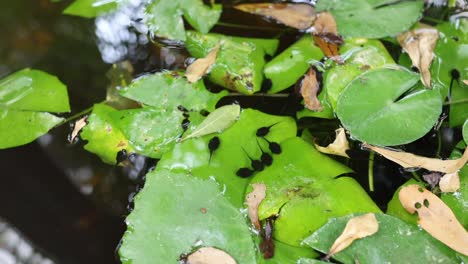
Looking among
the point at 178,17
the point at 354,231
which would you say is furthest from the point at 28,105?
the point at 354,231

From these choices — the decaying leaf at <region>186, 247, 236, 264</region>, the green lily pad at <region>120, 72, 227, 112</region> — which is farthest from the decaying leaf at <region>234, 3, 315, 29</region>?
the decaying leaf at <region>186, 247, 236, 264</region>

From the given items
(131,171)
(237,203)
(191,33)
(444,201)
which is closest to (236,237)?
(237,203)

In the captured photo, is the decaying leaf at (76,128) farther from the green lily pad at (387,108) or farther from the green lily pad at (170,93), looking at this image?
the green lily pad at (387,108)

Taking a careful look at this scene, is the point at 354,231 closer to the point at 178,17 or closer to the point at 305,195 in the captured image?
the point at 305,195

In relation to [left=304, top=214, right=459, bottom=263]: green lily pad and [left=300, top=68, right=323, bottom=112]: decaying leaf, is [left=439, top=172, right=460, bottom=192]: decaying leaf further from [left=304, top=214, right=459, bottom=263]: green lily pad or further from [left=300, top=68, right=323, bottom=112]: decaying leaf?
[left=300, top=68, right=323, bottom=112]: decaying leaf

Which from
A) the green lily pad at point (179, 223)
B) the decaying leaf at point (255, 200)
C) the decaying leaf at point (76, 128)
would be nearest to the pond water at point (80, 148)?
the decaying leaf at point (76, 128)
